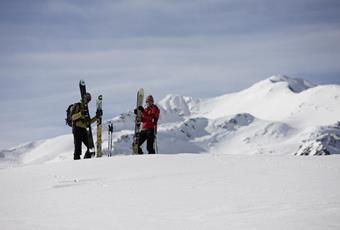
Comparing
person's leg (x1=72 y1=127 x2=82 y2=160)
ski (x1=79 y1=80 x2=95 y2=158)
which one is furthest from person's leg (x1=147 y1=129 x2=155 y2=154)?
person's leg (x1=72 y1=127 x2=82 y2=160)

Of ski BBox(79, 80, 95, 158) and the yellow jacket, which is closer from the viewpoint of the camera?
the yellow jacket

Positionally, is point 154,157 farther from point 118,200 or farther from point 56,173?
point 118,200

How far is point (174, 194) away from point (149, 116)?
8140mm

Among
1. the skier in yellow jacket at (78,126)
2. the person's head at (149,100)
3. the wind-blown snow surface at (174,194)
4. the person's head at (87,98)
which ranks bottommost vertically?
the wind-blown snow surface at (174,194)

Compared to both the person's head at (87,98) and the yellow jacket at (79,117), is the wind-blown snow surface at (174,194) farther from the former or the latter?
the person's head at (87,98)

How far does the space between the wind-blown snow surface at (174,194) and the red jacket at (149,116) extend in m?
2.93

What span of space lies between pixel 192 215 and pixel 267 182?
2.98 m

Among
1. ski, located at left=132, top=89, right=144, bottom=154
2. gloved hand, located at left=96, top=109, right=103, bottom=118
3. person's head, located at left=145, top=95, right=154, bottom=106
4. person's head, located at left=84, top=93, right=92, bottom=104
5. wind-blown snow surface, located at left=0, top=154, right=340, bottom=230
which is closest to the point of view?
wind-blown snow surface, located at left=0, top=154, right=340, bottom=230

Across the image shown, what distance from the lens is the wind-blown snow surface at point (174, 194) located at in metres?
7.84

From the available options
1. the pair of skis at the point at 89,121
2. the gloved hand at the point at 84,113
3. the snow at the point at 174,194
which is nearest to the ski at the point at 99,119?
the pair of skis at the point at 89,121

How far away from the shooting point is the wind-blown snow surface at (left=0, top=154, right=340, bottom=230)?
7836 mm

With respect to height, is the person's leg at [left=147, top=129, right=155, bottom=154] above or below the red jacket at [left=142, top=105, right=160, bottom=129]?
below

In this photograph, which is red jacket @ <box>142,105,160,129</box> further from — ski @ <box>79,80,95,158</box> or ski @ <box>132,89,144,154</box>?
ski @ <box>79,80,95,158</box>

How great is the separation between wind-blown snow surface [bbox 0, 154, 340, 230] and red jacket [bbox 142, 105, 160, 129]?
2.93 m
